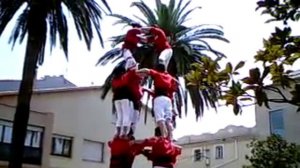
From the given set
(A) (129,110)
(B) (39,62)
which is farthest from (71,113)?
(A) (129,110)

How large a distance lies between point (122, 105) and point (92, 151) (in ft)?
77.0

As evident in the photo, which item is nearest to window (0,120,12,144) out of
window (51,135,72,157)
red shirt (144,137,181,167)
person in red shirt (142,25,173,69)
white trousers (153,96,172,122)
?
window (51,135,72,157)

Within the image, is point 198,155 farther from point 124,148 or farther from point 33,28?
point 124,148

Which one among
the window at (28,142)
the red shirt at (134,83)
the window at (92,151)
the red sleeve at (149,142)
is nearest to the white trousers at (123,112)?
the red shirt at (134,83)

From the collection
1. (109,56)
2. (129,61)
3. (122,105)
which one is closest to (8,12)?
(109,56)

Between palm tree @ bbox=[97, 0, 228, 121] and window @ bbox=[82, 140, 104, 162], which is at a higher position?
palm tree @ bbox=[97, 0, 228, 121]

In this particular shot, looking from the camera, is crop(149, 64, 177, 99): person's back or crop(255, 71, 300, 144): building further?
crop(255, 71, 300, 144): building

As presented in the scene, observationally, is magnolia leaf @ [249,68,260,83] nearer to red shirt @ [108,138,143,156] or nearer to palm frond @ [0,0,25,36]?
red shirt @ [108,138,143,156]

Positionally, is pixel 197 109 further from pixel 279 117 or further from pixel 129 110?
pixel 129 110

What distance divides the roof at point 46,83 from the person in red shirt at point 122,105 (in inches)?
1108

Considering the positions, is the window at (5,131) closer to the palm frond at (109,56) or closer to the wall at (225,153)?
the palm frond at (109,56)

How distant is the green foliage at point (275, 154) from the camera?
2078 centimetres

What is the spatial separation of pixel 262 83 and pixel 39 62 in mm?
18698

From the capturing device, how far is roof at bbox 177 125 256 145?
125ft
